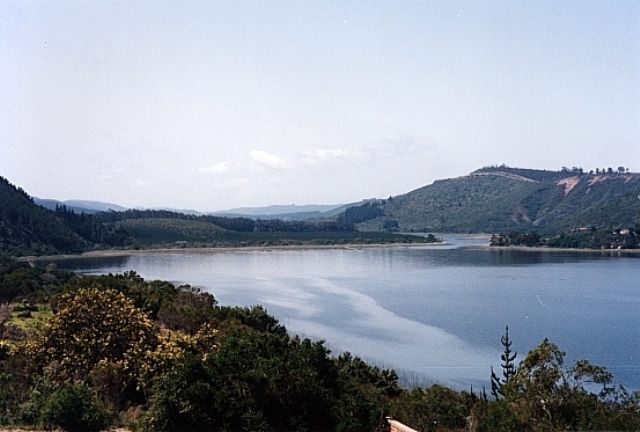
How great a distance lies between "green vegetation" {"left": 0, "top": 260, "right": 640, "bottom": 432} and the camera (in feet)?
33.9

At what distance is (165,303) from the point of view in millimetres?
24922

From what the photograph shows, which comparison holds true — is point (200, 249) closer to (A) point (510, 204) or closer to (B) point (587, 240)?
(B) point (587, 240)

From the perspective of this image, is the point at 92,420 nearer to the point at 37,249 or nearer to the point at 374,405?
the point at 374,405

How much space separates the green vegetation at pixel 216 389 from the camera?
10.3 metres

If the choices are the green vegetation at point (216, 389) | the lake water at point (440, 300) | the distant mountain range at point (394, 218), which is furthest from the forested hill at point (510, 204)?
the green vegetation at point (216, 389)

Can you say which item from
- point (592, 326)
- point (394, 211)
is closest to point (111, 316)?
point (592, 326)

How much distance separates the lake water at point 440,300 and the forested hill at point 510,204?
45.6 metres

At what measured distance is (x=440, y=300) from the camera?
154ft

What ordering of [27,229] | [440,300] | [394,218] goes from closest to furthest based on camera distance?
1. [440,300]
2. [27,229]
3. [394,218]

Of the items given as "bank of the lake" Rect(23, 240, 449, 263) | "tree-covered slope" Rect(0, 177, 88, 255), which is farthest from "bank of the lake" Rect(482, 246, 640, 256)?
"tree-covered slope" Rect(0, 177, 88, 255)

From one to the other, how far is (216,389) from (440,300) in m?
37.5

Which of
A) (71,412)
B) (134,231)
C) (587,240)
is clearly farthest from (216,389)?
(134,231)

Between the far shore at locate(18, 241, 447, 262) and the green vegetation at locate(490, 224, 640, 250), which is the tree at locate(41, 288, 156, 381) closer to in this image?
the far shore at locate(18, 241, 447, 262)

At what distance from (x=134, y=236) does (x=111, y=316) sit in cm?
9648
